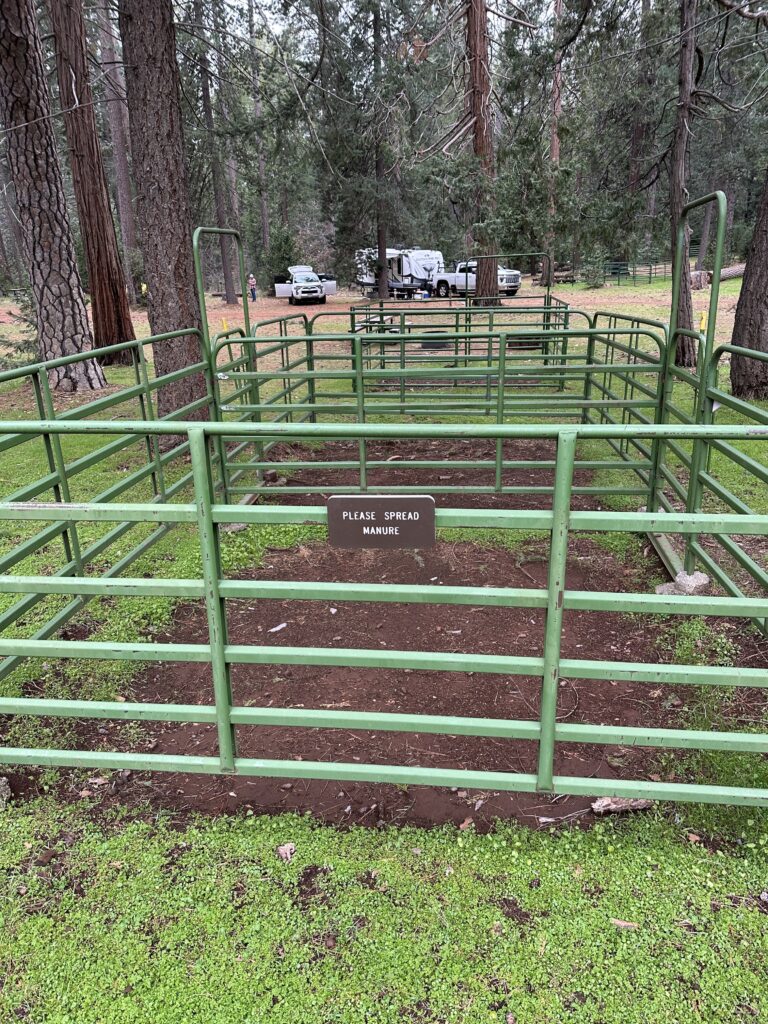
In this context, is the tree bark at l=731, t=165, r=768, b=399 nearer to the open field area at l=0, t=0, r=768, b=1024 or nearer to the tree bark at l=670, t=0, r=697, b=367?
the tree bark at l=670, t=0, r=697, b=367

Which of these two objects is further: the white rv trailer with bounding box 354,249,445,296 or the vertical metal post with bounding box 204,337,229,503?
the white rv trailer with bounding box 354,249,445,296

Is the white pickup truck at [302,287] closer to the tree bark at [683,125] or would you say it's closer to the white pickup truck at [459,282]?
the white pickup truck at [459,282]

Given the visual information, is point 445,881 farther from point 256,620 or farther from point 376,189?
point 376,189

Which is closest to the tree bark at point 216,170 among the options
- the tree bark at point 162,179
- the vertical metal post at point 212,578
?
the tree bark at point 162,179

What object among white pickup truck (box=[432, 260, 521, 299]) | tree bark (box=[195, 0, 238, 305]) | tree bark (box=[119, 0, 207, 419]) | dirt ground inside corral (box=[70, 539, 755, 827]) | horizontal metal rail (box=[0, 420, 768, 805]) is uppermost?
tree bark (box=[195, 0, 238, 305])

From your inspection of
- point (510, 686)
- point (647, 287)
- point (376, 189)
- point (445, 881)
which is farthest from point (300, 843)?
point (647, 287)

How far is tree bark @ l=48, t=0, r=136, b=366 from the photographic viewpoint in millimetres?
11891

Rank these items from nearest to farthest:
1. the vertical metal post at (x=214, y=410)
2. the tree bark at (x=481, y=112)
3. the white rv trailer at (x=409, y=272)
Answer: the vertical metal post at (x=214, y=410) < the tree bark at (x=481, y=112) < the white rv trailer at (x=409, y=272)

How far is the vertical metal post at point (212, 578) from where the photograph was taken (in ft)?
7.65

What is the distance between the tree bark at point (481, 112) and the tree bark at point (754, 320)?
577 cm

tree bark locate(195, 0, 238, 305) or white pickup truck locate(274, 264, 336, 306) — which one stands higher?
tree bark locate(195, 0, 238, 305)

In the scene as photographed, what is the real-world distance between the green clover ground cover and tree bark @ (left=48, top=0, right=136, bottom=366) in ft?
38.4

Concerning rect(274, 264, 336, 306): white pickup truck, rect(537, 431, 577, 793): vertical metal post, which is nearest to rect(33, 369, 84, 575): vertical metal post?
rect(537, 431, 577, 793): vertical metal post

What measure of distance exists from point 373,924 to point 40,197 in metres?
10.1
